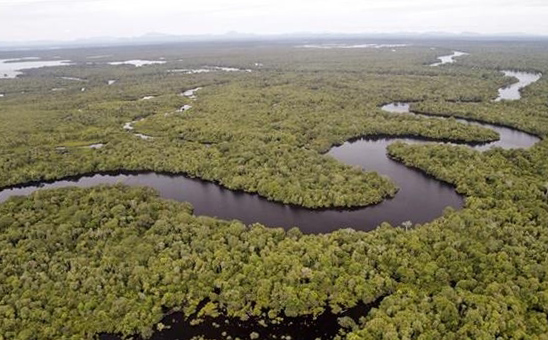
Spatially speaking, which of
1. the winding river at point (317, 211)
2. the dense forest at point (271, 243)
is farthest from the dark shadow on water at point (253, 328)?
the winding river at point (317, 211)

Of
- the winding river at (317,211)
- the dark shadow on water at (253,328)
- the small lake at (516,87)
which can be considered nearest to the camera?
the dark shadow on water at (253,328)

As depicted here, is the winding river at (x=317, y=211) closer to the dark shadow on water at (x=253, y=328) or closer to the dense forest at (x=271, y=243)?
the dense forest at (x=271, y=243)

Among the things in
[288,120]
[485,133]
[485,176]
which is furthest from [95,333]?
[485,133]

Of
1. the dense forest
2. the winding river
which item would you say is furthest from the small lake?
the winding river

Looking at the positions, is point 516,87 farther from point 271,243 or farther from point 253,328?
point 253,328

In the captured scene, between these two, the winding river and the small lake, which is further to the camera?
the small lake

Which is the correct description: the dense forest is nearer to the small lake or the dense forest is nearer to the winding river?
the winding river

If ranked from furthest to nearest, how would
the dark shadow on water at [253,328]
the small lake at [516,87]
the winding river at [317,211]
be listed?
the small lake at [516,87] → the winding river at [317,211] → the dark shadow on water at [253,328]

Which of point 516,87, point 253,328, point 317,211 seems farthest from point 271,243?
point 516,87

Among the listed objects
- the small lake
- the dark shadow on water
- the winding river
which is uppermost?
the small lake
